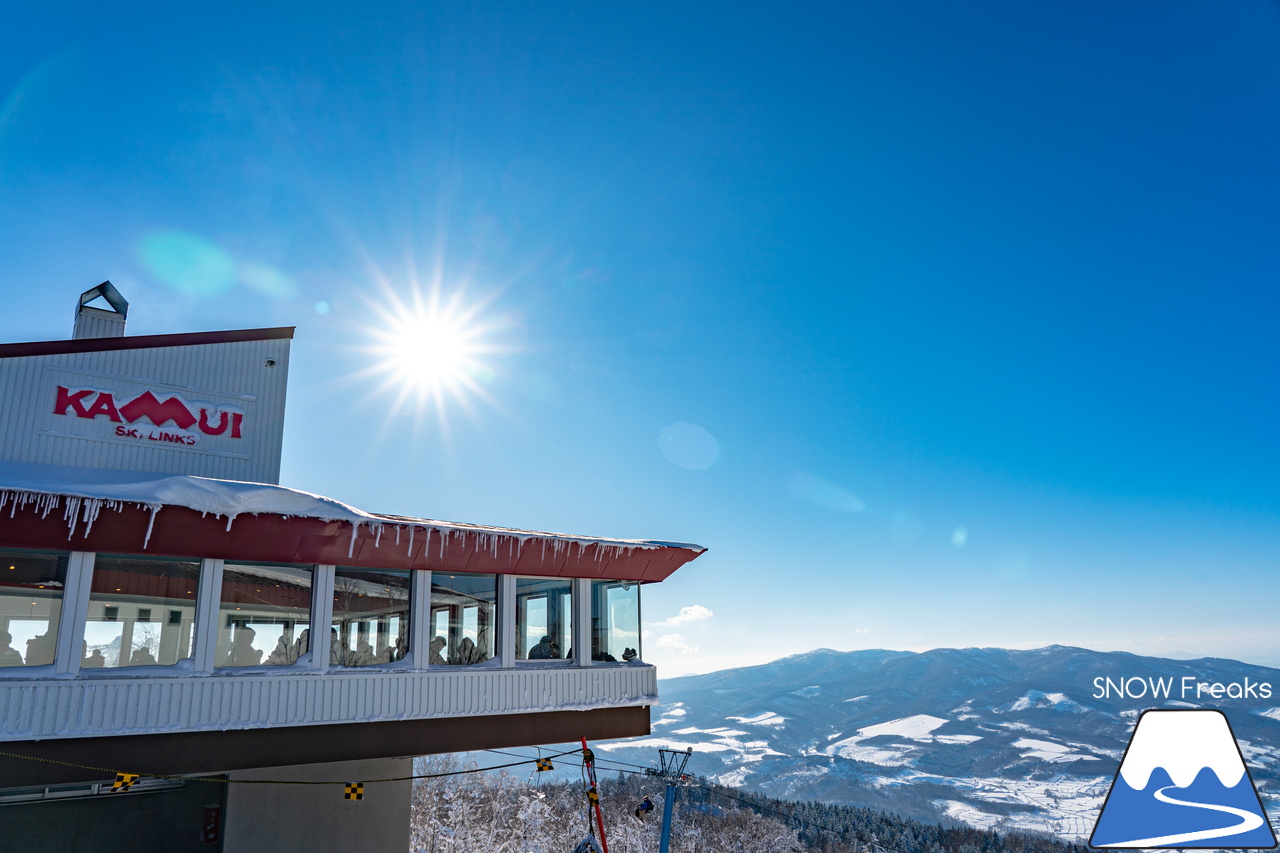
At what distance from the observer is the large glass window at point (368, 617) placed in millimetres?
14422

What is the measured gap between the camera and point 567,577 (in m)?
17.7

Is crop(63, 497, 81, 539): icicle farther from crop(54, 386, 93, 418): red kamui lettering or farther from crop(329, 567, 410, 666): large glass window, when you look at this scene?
crop(54, 386, 93, 418): red kamui lettering

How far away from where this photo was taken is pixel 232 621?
13273mm

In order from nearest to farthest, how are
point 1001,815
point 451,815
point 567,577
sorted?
point 567,577 < point 451,815 < point 1001,815

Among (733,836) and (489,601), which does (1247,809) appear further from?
(733,836)

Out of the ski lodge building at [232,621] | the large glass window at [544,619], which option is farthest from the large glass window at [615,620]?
the large glass window at [544,619]

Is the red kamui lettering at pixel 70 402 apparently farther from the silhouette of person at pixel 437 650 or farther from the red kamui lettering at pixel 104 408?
→ the silhouette of person at pixel 437 650

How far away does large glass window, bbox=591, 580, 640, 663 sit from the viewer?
59.0ft

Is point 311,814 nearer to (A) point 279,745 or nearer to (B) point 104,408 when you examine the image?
(A) point 279,745

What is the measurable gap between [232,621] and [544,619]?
6302mm

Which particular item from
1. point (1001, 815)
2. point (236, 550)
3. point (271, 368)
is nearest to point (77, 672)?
point (236, 550)

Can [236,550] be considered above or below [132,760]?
above

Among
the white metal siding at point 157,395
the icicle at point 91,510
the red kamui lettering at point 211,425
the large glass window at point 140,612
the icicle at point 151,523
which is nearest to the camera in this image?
the icicle at point 91,510

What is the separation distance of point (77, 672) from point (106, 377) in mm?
6394
